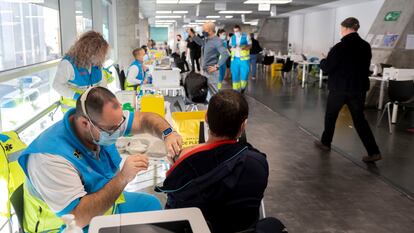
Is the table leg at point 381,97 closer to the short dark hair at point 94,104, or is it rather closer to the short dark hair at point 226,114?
the short dark hair at point 226,114

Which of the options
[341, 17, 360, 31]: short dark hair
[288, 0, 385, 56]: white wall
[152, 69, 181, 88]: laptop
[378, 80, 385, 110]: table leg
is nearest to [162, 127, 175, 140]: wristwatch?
[152, 69, 181, 88]: laptop

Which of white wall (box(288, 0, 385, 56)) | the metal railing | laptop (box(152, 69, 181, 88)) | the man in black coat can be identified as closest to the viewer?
the metal railing

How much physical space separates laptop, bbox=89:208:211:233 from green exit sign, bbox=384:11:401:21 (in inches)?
371

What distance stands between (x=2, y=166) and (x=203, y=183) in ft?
2.83

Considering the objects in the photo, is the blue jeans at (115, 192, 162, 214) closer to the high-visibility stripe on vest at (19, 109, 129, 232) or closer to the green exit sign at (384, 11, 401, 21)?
the high-visibility stripe on vest at (19, 109, 129, 232)

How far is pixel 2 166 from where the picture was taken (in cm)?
159

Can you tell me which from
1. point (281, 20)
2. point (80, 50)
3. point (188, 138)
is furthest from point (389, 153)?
point (281, 20)

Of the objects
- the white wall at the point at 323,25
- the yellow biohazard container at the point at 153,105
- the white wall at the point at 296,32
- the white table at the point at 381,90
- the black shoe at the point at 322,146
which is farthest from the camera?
the white wall at the point at 296,32

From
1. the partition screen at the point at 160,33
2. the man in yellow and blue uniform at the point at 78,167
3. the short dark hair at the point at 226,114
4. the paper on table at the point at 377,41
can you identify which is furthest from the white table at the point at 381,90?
the partition screen at the point at 160,33

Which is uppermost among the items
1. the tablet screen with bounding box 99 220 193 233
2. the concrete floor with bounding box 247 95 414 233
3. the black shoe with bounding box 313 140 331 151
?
the tablet screen with bounding box 99 220 193 233

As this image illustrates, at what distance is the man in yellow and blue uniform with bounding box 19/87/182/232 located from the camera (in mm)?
1382

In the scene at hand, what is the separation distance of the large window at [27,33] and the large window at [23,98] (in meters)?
0.20

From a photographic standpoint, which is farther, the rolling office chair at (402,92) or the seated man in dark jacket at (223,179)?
the rolling office chair at (402,92)

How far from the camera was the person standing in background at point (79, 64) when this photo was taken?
11.2 feet
